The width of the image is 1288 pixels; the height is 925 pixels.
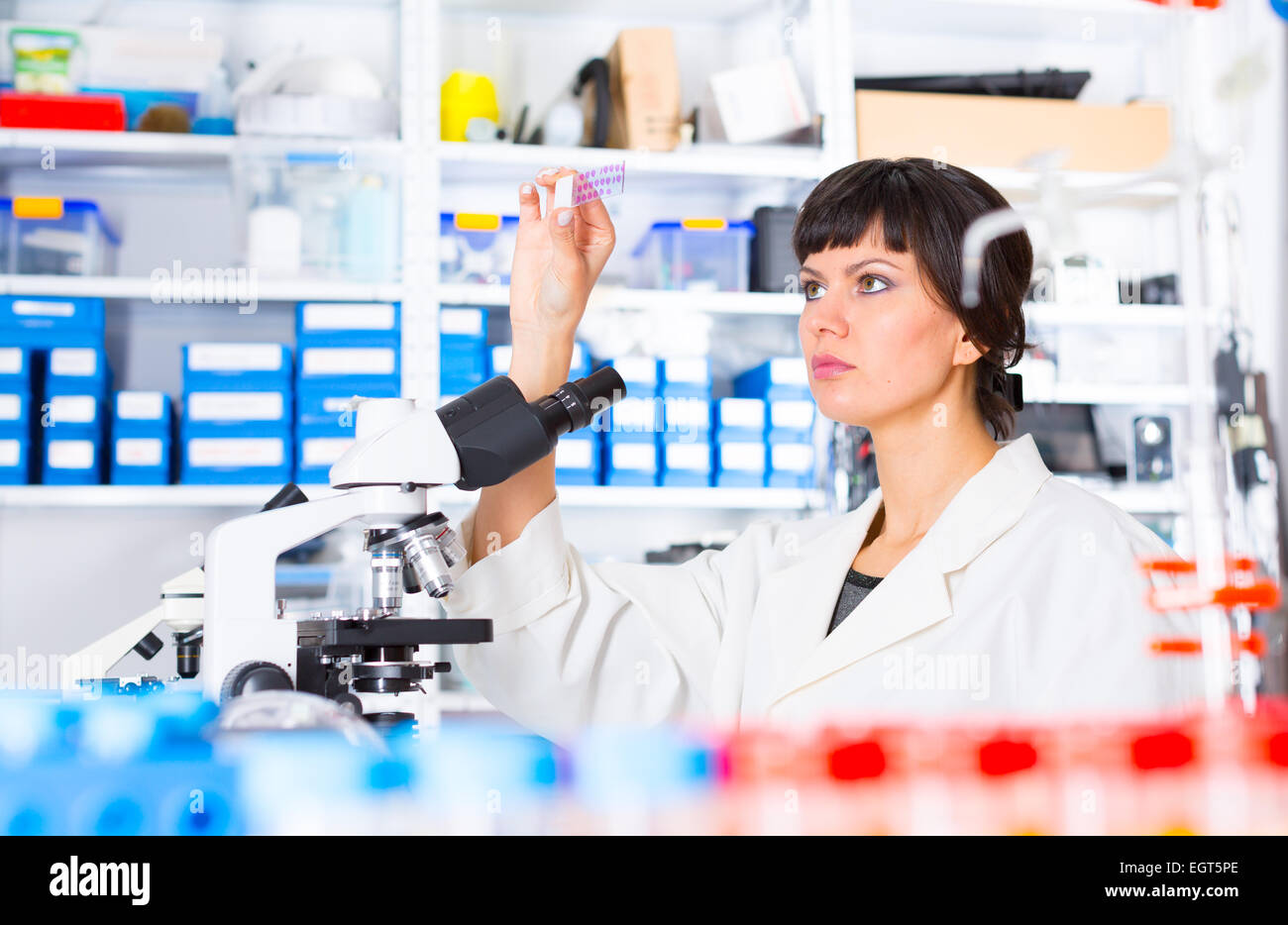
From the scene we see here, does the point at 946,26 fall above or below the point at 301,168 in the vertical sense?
above

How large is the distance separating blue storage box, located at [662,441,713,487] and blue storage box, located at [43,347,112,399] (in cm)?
117

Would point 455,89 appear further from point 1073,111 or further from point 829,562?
point 829,562

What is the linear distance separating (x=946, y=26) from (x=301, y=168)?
1678mm

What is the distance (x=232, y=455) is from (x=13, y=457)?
0.41 meters

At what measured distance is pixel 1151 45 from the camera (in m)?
3.06

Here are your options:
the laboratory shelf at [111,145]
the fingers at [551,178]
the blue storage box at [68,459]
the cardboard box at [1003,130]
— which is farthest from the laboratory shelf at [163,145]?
the fingers at [551,178]

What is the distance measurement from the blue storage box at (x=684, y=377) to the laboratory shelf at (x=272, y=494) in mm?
208

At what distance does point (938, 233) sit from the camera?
116 cm

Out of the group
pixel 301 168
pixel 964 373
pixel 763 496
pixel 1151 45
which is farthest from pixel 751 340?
pixel 964 373

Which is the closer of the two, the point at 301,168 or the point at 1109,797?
the point at 1109,797

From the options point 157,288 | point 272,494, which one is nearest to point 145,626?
point 272,494

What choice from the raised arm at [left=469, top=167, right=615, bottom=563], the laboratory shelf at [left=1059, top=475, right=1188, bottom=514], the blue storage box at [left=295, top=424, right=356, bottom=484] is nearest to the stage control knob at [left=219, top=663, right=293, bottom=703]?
the raised arm at [left=469, top=167, right=615, bottom=563]
